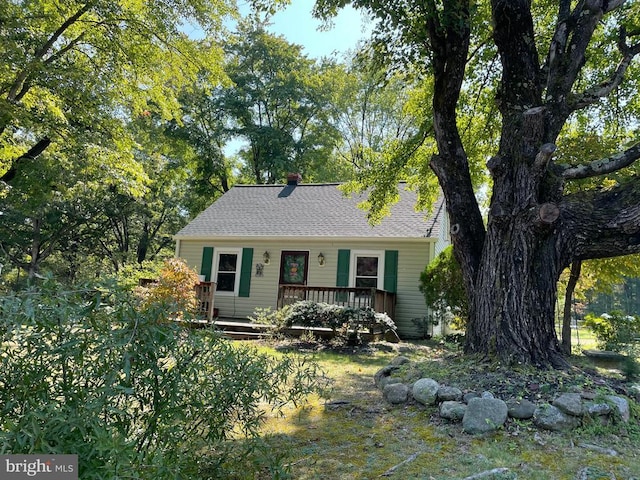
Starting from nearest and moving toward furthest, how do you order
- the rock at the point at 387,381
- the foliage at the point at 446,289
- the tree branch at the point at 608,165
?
the tree branch at the point at 608,165
the rock at the point at 387,381
the foliage at the point at 446,289

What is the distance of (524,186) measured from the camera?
454 cm

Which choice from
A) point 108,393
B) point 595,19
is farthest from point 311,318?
point 108,393

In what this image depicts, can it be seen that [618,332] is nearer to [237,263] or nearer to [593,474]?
[593,474]

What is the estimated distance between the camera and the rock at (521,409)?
3410 mm

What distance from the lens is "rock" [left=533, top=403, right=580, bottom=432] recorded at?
329 cm

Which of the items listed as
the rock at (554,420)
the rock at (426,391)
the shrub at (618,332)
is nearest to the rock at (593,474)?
the rock at (554,420)

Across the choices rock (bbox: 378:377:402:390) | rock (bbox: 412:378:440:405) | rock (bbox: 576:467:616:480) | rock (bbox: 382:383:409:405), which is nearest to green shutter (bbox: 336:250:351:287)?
rock (bbox: 378:377:402:390)

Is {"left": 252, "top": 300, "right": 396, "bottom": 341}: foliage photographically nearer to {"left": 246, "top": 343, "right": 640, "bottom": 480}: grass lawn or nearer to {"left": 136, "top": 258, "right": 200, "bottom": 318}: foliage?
{"left": 136, "top": 258, "right": 200, "bottom": 318}: foliage

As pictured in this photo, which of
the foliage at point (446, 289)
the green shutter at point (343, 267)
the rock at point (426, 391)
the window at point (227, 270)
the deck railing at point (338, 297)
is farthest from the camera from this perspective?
the window at point (227, 270)

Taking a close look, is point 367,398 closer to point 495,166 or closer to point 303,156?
point 495,166

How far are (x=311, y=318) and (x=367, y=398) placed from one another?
4382 millimetres

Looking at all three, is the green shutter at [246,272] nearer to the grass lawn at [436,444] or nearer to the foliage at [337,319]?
the foliage at [337,319]

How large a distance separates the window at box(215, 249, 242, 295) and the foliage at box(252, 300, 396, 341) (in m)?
4.12

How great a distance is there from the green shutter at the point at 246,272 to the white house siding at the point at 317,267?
108mm
